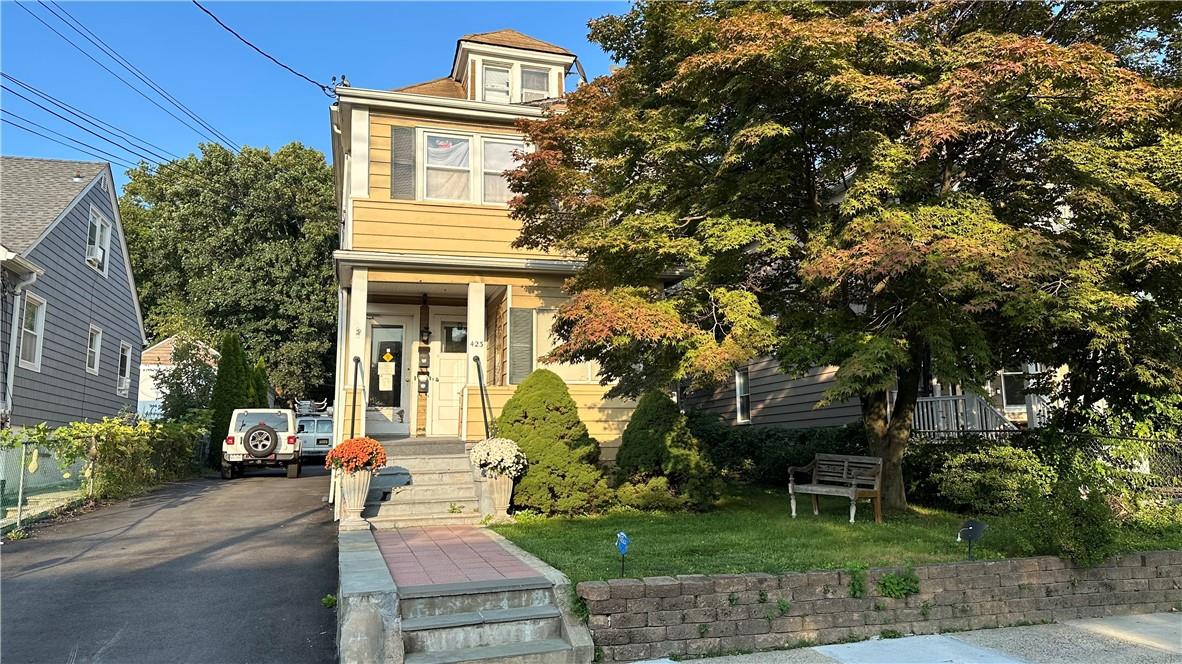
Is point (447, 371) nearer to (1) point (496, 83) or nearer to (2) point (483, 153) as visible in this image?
(2) point (483, 153)

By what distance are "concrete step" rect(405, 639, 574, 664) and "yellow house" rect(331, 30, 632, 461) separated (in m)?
7.13

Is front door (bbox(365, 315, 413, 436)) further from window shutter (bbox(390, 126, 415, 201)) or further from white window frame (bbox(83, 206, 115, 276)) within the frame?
white window frame (bbox(83, 206, 115, 276))

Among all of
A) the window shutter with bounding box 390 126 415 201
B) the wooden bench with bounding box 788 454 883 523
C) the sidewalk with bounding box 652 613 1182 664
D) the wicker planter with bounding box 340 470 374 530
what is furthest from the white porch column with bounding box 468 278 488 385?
the sidewalk with bounding box 652 613 1182 664

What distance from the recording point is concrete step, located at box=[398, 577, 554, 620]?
523cm

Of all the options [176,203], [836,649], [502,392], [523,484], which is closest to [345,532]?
[523,484]

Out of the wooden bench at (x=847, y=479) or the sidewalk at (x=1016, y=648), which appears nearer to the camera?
the sidewalk at (x=1016, y=648)

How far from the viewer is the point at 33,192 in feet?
53.9

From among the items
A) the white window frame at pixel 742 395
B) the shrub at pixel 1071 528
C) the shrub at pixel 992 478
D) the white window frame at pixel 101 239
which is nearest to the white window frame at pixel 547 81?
the white window frame at pixel 742 395

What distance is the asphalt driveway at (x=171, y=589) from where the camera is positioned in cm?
520

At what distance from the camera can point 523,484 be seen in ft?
31.5

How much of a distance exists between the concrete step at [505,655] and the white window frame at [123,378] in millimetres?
19083

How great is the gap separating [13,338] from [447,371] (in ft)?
26.9

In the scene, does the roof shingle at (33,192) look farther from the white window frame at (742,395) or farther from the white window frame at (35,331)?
the white window frame at (742,395)

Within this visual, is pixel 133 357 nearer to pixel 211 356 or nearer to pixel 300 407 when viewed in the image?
pixel 211 356
